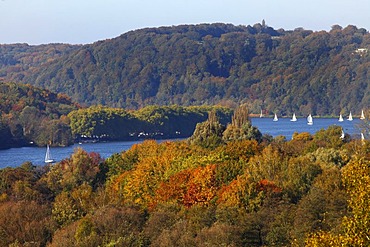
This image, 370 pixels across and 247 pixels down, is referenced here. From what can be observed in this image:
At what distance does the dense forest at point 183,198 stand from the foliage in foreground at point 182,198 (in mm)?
43

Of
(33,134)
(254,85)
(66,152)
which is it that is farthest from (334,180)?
(254,85)

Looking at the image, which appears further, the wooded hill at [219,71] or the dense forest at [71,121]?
the wooded hill at [219,71]

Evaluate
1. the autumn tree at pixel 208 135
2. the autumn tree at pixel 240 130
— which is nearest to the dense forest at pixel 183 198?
the autumn tree at pixel 208 135

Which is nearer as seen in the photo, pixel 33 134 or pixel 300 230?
pixel 300 230

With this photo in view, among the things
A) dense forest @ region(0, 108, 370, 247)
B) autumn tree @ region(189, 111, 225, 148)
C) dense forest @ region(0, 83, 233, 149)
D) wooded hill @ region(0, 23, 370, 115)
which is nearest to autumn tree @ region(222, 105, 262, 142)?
autumn tree @ region(189, 111, 225, 148)

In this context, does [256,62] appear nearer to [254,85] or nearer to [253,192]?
[254,85]

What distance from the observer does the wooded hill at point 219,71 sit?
148 m

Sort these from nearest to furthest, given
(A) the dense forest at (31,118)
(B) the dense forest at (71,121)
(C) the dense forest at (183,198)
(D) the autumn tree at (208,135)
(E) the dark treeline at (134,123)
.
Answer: (C) the dense forest at (183,198) → (D) the autumn tree at (208,135) → (A) the dense forest at (31,118) → (B) the dense forest at (71,121) → (E) the dark treeline at (134,123)

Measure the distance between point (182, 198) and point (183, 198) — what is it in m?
0.05

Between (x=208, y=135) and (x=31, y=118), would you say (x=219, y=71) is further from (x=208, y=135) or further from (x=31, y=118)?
(x=208, y=135)

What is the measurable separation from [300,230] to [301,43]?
15231 centimetres

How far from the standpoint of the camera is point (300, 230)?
73.1 feet

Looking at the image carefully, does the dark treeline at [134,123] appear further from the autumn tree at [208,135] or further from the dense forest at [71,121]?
the autumn tree at [208,135]

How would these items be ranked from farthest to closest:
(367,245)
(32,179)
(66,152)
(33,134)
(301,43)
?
1. (301,43)
2. (33,134)
3. (66,152)
4. (32,179)
5. (367,245)
